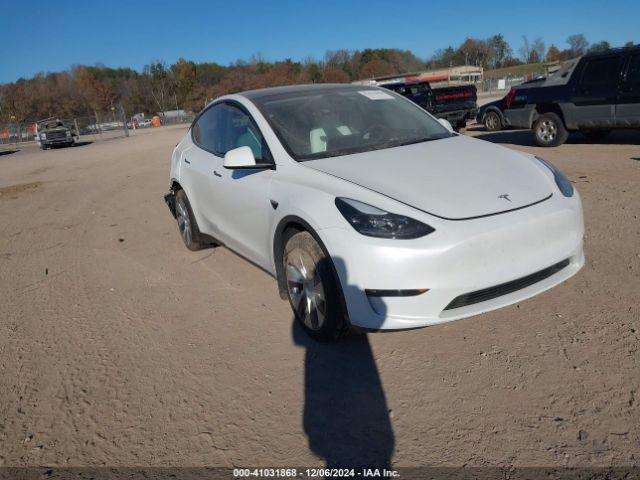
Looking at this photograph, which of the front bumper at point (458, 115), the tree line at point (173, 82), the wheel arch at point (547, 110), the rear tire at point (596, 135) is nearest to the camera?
the wheel arch at point (547, 110)

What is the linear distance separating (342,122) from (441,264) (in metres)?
1.77

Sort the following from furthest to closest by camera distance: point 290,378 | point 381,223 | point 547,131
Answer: point 547,131
point 290,378
point 381,223

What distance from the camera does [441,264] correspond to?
265 centimetres

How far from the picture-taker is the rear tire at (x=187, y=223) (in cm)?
511

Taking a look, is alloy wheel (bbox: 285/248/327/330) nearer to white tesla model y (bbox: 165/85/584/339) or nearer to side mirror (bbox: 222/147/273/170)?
white tesla model y (bbox: 165/85/584/339)

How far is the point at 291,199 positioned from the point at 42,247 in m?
4.47

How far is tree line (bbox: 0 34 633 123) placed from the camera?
80.3 m

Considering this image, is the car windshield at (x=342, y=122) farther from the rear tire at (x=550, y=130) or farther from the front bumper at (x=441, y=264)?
the rear tire at (x=550, y=130)

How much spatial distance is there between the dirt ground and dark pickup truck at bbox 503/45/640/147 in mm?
5341

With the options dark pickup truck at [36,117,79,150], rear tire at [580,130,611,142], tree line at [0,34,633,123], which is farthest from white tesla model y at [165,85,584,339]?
tree line at [0,34,633,123]

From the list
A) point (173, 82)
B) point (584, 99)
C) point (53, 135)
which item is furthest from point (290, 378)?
point (173, 82)

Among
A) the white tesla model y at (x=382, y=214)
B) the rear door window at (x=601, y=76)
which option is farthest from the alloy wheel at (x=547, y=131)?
the white tesla model y at (x=382, y=214)

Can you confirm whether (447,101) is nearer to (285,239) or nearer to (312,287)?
(285,239)

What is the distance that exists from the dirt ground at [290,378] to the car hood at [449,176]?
898mm
